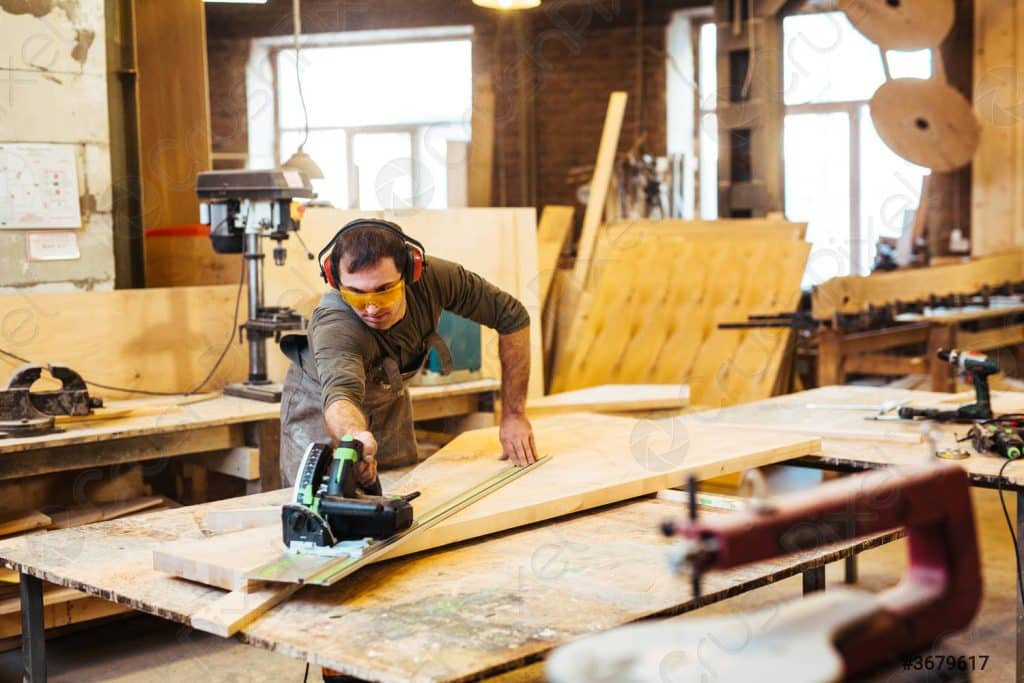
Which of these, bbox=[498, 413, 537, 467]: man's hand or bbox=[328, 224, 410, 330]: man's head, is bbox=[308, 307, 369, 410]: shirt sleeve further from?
bbox=[498, 413, 537, 467]: man's hand

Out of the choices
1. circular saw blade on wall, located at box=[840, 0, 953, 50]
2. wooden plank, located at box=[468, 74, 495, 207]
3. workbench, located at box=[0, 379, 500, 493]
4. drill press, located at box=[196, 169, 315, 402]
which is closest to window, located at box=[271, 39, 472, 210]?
wooden plank, located at box=[468, 74, 495, 207]

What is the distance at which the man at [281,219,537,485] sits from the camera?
2707 millimetres

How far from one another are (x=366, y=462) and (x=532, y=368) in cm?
310

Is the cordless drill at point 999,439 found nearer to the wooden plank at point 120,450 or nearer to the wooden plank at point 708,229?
the wooden plank at point 120,450

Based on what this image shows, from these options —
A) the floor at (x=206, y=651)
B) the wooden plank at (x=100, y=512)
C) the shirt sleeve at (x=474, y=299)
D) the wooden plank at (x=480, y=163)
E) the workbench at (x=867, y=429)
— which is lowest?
the floor at (x=206, y=651)

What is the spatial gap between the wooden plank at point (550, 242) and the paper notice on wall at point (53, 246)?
2.99 metres

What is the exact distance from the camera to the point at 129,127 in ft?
15.5

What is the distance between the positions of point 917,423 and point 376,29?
8.18 meters

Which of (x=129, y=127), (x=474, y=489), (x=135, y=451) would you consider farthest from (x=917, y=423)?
(x=129, y=127)

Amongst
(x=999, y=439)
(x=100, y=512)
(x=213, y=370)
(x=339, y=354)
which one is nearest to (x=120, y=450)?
(x=100, y=512)

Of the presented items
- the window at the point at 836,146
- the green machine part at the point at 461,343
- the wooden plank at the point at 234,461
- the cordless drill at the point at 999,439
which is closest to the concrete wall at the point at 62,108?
the wooden plank at the point at 234,461

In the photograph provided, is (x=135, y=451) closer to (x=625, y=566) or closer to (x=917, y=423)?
(x=625, y=566)

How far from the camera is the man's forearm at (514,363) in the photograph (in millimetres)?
3240

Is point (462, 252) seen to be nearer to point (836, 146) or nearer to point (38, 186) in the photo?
point (38, 186)
